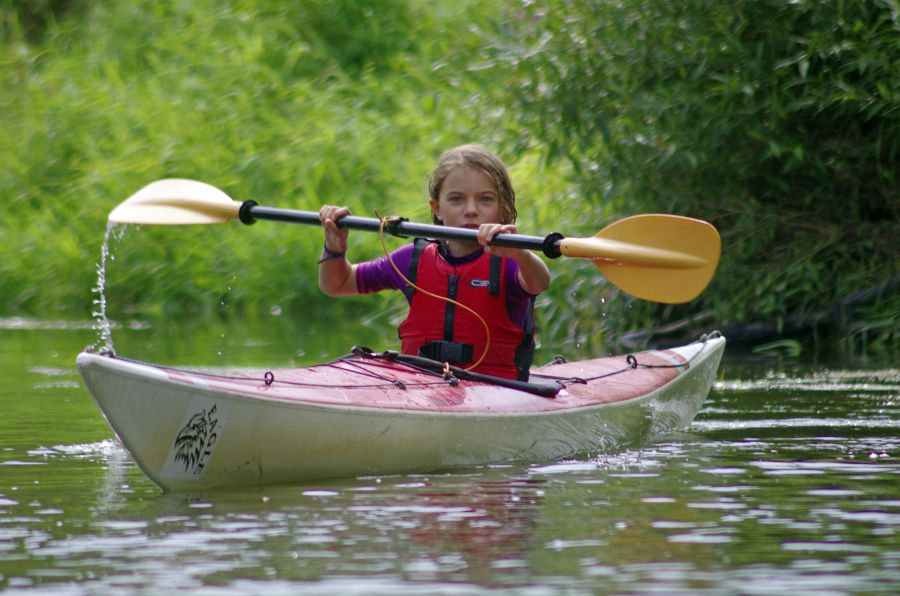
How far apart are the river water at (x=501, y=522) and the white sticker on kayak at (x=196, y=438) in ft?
0.28

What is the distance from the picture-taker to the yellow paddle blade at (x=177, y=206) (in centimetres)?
625

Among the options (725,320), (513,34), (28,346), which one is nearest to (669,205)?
(725,320)

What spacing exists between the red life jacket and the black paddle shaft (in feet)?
0.53

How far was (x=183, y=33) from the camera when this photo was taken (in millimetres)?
16594

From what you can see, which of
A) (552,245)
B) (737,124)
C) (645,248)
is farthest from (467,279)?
(737,124)

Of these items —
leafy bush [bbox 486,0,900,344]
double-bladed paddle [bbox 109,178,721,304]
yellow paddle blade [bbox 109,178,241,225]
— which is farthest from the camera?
leafy bush [bbox 486,0,900,344]

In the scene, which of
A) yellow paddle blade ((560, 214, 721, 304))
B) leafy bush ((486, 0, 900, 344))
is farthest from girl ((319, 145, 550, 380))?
leafy bush ((486, 0, 900, 344))

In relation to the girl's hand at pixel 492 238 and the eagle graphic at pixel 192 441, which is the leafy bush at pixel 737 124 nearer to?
the girl's hand at pixel 492 238

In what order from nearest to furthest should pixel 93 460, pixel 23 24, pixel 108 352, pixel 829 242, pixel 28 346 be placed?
pixel 108 352 < pixel 93 460 < pixel 829 242 < pixel 28 346 < pixel 23 24

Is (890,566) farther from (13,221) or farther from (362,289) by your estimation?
(13,221)

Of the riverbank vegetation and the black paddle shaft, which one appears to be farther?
the riverbank vegetation

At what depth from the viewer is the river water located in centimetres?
352

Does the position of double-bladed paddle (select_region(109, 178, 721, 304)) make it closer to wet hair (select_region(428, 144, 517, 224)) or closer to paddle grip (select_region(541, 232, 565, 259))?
paddle grip (select_region(541, 232, 565, 259))

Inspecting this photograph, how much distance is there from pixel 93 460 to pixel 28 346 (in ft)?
16.7
